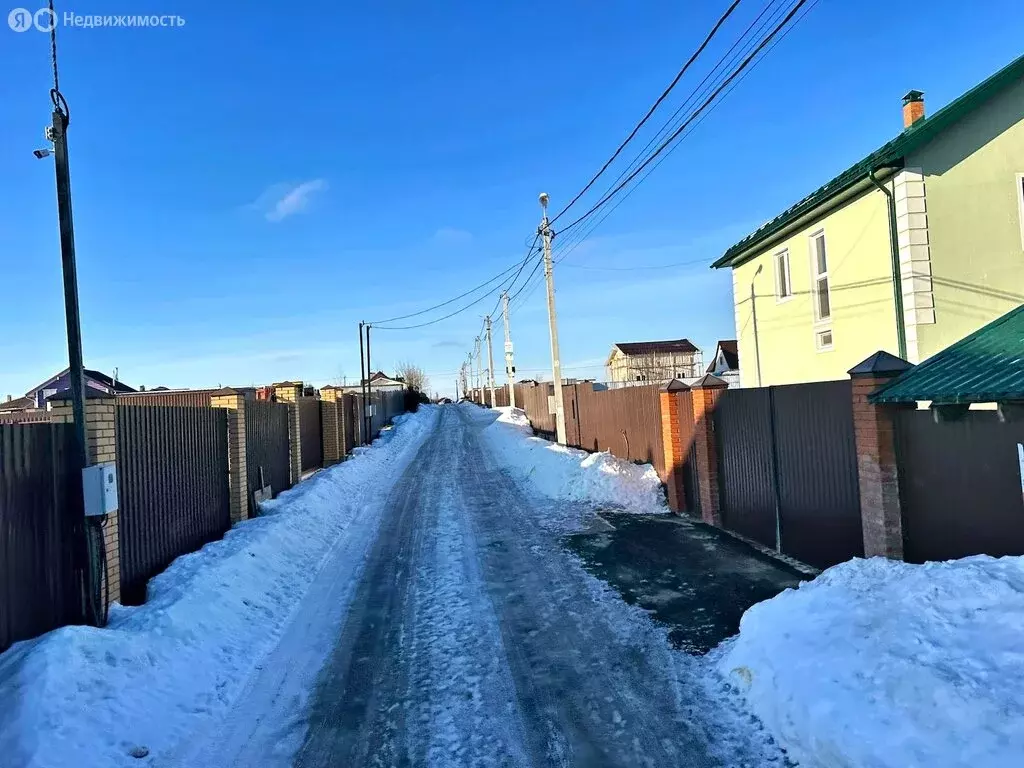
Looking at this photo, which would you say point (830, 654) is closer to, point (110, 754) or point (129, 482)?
point (110, 754)

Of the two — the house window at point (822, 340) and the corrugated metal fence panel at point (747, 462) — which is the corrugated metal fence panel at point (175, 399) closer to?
the corrugated metal fence panel at point (747, 462)

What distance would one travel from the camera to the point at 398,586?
671cm

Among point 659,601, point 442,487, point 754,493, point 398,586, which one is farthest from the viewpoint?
point 442,487

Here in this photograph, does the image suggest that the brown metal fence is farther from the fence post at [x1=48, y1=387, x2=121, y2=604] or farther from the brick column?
the brick column

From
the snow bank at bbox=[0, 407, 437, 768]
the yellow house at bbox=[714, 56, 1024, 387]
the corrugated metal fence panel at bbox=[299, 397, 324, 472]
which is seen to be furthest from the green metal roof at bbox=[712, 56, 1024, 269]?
the corrugated metal fence panel at bbox=[299, 397, 324, 472]

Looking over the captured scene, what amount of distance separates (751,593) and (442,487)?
8.79 m

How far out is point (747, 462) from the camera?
8.41m

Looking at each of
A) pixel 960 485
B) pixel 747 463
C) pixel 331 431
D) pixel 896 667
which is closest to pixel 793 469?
pixel 747 463

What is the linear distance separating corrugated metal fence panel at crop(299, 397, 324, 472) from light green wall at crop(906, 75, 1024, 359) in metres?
14.1

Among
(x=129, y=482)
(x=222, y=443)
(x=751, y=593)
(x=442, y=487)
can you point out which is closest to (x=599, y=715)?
(x=751, y=593)

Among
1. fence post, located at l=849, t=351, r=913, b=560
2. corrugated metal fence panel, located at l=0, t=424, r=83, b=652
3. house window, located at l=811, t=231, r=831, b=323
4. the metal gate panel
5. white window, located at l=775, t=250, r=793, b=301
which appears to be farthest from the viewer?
white window, located at l=775, t=250, r=793, b=301

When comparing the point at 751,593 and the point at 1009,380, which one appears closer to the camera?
the point at 1009,380

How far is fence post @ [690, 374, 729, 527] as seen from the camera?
927 centimetres

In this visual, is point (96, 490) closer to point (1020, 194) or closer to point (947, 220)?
point (947, 220)
